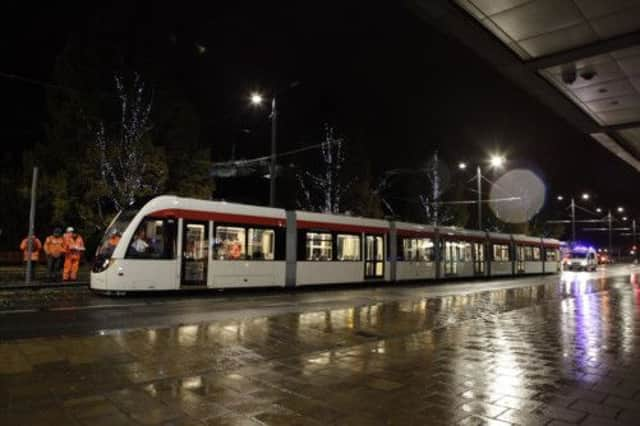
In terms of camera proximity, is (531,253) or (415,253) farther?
(531,253)

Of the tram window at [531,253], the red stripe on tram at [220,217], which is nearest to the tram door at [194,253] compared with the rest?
the red stripe on tram at [220,217]

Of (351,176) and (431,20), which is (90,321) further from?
(351,176)

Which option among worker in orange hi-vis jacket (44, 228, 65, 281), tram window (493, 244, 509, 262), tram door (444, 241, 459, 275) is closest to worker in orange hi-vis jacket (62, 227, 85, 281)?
worker in orange hi-vis jacket (44, 228, 65, 281)

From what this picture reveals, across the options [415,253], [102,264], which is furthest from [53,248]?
[415,253]

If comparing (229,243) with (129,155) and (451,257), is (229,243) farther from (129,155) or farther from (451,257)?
(451,257)

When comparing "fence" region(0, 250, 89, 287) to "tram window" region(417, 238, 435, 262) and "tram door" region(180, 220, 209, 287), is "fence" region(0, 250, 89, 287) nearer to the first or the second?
"tram door" region(180, 220, 209, 287)

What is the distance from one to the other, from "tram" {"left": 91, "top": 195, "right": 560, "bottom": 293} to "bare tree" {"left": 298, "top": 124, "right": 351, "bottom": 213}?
40.2ft

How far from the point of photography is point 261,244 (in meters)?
16.6

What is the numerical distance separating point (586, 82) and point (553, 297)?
976cm

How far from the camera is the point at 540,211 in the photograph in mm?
64375

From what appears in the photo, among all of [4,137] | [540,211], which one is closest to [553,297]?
[4,137]

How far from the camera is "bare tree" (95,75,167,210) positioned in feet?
79.2

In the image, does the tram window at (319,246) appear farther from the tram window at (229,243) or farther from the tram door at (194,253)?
the tram door at (194,253)

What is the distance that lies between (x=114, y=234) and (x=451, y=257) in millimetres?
17041
